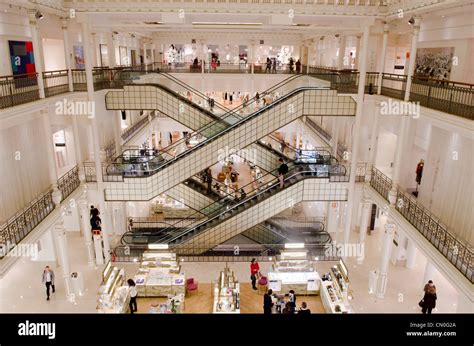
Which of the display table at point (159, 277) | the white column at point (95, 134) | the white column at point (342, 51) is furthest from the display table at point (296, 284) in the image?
the white column at point (342, 51)

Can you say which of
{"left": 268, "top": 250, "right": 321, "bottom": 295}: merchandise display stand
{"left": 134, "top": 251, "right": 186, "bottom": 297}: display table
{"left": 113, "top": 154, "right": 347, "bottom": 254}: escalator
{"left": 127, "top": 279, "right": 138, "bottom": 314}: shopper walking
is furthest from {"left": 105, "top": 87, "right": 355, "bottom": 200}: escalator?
{"left": 268, "top": 250, "right": 321, "bottom": 295}: merchandise display stand

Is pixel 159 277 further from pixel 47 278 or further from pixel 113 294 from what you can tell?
pixel 47 278

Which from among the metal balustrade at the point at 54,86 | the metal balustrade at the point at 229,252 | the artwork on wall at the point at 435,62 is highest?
the artwork on wall at the point at 435,62

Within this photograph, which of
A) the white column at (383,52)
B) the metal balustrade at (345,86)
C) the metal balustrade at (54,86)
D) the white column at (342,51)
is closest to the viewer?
the metal balustrade at (345,86)

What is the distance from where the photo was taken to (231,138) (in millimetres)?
15438

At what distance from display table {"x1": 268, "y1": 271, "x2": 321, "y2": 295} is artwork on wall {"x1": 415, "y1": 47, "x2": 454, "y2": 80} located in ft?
26.8

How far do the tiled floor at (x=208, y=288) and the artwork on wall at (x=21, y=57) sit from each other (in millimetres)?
6888

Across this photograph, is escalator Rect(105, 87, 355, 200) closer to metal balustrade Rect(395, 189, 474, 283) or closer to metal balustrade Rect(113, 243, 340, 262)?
metal balustrade Rect(113, 243, 340, 262)

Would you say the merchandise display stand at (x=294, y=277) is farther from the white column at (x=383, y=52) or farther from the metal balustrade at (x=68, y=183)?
the metal balustrade at (x=68, y=183)

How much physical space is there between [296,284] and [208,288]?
10.6 ft

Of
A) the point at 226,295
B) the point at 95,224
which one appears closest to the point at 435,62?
the point at 226,295

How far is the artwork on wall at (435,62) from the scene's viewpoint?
12.6 m
